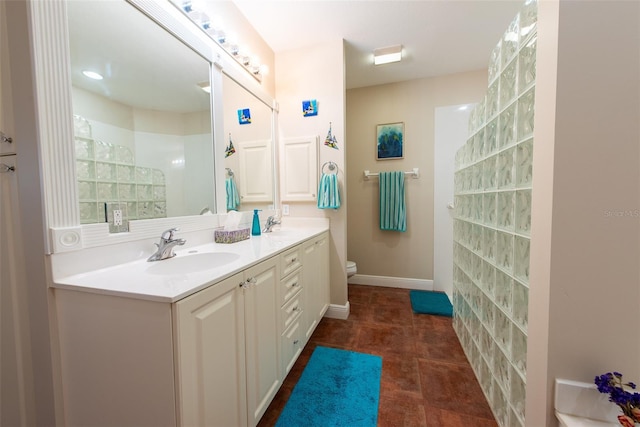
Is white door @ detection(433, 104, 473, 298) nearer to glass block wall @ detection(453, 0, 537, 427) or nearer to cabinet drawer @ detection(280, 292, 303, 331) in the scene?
glass block wall @ detection(453, 0, 537, 427)

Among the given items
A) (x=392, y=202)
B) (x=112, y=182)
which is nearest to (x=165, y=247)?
(x=112, y=182)

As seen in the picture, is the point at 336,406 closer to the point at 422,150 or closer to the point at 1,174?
the point at 1,174

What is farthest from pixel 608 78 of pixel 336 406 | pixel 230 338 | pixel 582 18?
pixel 336 406

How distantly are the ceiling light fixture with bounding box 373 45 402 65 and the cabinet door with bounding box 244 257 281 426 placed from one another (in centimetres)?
235

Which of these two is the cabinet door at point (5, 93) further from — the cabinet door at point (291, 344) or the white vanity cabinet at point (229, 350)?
the cabinet door at point (291, 344)

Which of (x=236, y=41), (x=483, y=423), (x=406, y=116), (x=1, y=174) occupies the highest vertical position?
(x=236, y=41)

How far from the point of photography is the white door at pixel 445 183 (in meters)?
2.81

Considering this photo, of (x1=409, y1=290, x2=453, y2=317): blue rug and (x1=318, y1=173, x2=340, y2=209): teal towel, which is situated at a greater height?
(x1=318, y1=173, x2=340, y2=209): teal towel

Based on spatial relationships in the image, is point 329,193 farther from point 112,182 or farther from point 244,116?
point 112,182

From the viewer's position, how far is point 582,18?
2.22 feet

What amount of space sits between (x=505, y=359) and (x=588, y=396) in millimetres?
436

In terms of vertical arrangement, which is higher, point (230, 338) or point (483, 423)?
point (230, 338)

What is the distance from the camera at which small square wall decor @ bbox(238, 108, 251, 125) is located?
1.89 meters

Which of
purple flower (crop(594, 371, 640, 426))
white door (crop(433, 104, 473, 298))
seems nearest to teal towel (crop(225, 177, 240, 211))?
purple flower (crop(594, 371, 640, 426))
